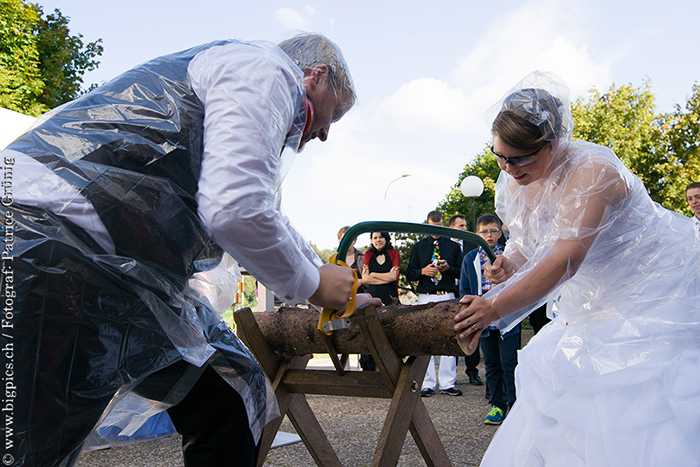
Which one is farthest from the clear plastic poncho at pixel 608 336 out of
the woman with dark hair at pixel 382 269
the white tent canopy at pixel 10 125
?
the white tent canopy at pixel 10 125

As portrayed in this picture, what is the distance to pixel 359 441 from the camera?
3.94m

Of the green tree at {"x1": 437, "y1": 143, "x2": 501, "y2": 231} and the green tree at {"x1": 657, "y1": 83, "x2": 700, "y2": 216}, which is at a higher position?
the green tree at {"x1": 657, "y1": 83, "x2": 700, "y2": 216}

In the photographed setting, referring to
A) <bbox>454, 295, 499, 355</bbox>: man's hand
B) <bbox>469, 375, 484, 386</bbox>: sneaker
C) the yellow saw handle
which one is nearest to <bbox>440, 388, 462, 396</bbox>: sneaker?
<bbox>469, 375, 484, 386</bbox>: sneaker

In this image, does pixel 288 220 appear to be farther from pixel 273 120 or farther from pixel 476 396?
pixel 476 396

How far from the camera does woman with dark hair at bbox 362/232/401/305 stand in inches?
239

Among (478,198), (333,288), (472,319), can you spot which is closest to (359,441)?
(472,319)

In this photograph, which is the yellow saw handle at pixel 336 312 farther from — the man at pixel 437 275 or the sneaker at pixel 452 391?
the sneaker at pixel 452 391

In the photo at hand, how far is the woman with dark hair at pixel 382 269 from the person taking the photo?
607 centimetres

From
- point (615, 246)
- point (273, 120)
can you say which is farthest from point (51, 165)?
point (615, 246)

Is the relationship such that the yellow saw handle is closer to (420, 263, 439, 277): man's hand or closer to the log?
the log

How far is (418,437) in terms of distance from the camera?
2586 millimetres

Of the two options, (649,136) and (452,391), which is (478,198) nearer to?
(649,136)

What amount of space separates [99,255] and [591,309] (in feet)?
5.67

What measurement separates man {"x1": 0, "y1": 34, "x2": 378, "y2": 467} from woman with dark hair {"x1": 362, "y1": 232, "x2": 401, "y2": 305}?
15.0 ft
